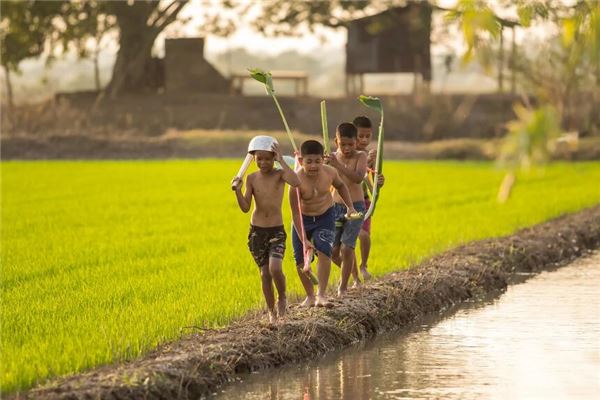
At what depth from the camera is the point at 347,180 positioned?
1063cm

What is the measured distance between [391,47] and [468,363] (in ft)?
114

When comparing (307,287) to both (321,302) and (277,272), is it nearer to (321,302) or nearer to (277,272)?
(321,302)

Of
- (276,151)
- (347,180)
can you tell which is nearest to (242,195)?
(276,151)

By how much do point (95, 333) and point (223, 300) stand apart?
1846 millimetres

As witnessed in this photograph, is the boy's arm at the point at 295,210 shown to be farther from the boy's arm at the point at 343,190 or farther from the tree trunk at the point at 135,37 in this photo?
the tree trunk at the point at 135,37

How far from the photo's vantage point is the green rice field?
8.91m

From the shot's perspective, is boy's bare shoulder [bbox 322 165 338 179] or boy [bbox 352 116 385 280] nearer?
boy's bare shoulder [bbox 322 165 338 179]

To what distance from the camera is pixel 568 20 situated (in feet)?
22.2

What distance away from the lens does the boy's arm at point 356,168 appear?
33.6 ft

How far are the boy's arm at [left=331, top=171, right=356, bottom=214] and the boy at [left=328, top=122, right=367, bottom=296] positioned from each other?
395mm

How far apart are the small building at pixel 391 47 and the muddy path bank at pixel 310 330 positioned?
2801cm

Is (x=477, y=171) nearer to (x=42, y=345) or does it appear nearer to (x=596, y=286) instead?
(x=596, y=286)

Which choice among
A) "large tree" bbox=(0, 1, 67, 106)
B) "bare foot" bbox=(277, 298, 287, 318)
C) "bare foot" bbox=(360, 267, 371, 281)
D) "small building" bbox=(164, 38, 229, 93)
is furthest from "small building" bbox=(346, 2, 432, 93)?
"bare foot" bbox=(277, 298, 287, 318)

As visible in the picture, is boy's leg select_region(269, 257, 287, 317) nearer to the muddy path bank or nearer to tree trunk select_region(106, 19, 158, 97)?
the muddy path bank
